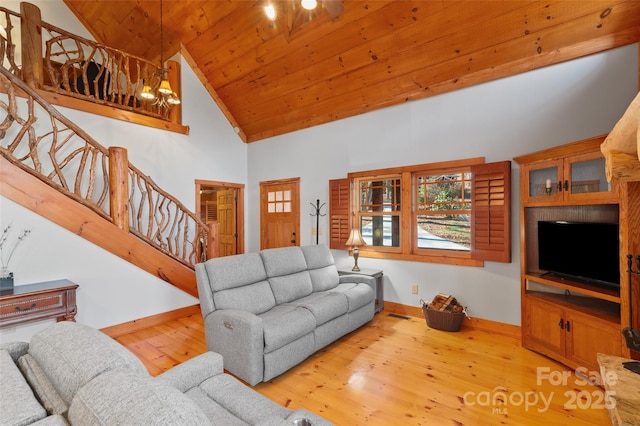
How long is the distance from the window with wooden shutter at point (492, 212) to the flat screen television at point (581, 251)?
35cm

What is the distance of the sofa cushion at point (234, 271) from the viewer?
2662mm

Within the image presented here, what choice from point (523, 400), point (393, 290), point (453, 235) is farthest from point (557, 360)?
point (393, 290)

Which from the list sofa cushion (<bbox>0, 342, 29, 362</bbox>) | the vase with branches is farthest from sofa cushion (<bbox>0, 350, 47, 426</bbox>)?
the vase with branches

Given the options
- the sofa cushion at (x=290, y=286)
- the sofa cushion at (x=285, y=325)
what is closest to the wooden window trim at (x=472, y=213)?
the sofa cushion at (x=290, y=286)

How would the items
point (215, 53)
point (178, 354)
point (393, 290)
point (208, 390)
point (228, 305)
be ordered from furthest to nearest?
point (215, 53)
point (393, 290)
point (178, 354)
point (228, 305)
point (208, 390)

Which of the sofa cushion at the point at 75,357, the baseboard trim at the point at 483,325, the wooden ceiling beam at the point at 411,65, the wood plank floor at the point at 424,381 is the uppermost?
the wooden ceiling beam at the point at 411,65

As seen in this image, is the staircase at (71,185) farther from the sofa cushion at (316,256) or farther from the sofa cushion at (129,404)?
the sofa cushion at (129,404)

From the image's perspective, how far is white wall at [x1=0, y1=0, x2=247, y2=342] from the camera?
2.93 meters

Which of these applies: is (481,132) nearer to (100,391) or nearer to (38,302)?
(100,391)

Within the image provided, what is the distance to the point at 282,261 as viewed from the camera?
3.28m

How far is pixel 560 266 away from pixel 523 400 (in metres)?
1.33

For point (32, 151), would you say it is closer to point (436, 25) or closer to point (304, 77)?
point (304, 77)

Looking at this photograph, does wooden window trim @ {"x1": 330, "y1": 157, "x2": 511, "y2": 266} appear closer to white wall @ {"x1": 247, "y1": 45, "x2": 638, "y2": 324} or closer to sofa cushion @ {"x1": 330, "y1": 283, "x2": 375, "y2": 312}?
white wall @ {"x1": 247, "y1": 45, "x2": 638, "y2": 324}

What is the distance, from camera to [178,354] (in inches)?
116
